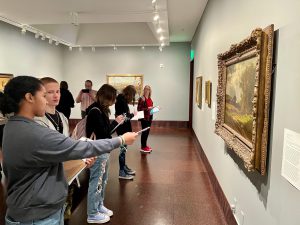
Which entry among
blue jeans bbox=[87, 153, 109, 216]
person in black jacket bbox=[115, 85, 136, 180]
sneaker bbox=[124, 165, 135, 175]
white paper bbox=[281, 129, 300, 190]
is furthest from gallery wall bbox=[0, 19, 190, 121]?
white paper bbox=[281, 129, 300, 190]

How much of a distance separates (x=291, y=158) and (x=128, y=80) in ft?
26.4

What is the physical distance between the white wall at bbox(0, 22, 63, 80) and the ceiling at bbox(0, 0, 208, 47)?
607 millimetres

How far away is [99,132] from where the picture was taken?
8.16 ft

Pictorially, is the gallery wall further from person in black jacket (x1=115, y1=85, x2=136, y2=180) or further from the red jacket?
person in black jacket (x1=115, y1=85, x2=136, y2=180)

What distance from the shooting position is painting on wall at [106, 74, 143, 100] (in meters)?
8.96

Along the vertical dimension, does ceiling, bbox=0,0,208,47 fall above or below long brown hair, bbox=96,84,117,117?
above

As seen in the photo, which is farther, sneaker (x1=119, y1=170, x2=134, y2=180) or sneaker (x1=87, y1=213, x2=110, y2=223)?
sneaker (x1=119, y1=170, x2=134, y2=180)

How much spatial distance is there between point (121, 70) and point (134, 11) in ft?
14.5

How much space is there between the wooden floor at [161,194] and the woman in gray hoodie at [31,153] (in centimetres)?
157

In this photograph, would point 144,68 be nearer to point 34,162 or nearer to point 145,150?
point 145,150

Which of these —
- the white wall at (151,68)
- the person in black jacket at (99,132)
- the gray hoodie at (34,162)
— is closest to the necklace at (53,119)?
the person in black jacket at (99,132)

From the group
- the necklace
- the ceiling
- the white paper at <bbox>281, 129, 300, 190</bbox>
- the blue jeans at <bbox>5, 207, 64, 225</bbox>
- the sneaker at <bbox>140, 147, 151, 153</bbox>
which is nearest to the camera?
the white paper at <bbox>281, 129, 300, 190</bbox>

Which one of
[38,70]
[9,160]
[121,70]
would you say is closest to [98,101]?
[9,160]

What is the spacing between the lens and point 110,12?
4.83 meters
